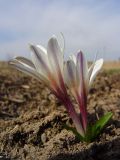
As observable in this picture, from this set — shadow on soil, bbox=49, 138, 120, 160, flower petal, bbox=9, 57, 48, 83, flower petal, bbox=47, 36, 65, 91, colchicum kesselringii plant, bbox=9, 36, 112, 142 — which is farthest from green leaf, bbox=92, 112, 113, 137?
→ flower petal, bbox=9, 57, 48, 83

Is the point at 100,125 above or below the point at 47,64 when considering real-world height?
below

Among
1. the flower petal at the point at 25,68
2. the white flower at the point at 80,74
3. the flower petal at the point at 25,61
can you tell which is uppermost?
the flower petal at the point at 25,61

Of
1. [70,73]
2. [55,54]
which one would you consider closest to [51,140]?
[70,73]

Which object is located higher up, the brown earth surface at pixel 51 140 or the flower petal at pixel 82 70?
the flower petal at pixel 82 70

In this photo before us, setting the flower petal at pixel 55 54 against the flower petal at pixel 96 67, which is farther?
the flower petal at pixel 96 67

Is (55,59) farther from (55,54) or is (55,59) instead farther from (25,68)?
(25,68)

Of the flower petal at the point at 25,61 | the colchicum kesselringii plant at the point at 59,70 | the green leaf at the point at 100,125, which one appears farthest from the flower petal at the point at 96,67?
the flower petal at the point at 25,61

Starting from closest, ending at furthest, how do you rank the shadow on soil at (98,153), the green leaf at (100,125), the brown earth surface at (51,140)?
the shadow on soil at (98,153), the brown earth surface at (51,140), the green leaf at (100,125)

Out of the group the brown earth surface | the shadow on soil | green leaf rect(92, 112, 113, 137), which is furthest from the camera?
green leaf rect(92, 112, 113, 137)

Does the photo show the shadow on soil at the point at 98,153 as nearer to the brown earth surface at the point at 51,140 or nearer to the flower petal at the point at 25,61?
the brown earth surface at the point at 51,140

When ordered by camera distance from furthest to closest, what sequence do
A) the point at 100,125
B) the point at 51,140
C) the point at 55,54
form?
1. the point at 51,140
2. the point at 100,125
3. the point at 55,54

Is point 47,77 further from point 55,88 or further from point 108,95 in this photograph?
point 108,95

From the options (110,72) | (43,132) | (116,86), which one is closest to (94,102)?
(116,86)

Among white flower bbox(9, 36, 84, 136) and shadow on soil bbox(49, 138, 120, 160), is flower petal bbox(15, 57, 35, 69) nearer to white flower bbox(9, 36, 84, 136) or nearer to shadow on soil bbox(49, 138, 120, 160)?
white flower bbox(9, 36, 84, 136)
